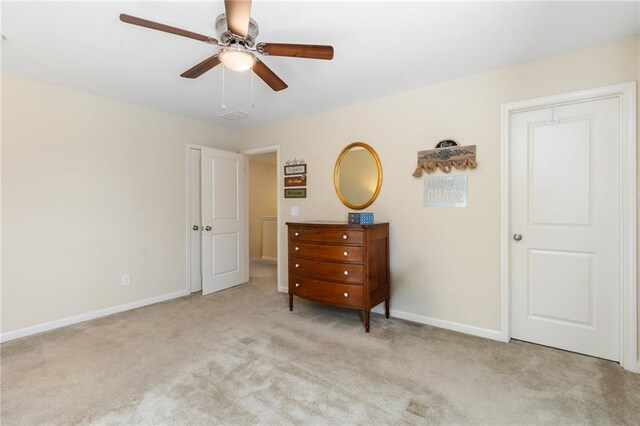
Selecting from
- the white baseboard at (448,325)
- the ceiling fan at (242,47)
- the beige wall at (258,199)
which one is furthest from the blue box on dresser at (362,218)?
the beige wall at (258,199)

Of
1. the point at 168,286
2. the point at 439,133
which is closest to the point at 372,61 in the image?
the point at 439,133

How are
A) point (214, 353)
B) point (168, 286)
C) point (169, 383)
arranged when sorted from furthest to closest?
point (168, 286) → point (214, 353) → point (169, 383)

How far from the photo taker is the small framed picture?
393 cm

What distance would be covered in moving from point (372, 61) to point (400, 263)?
77.7 inches

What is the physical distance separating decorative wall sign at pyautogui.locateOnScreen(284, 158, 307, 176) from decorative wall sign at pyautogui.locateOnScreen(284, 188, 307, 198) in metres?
0.22

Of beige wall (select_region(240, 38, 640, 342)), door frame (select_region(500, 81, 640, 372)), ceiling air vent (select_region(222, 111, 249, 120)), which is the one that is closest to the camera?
door frame (select_region(500, 81, 640, 372))

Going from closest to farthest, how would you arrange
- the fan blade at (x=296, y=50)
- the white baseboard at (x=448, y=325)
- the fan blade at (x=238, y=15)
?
the fan blade at (x=238, y=15), the fan blade at (x=296, y=50), the white baseboard at (x=448, y=325)

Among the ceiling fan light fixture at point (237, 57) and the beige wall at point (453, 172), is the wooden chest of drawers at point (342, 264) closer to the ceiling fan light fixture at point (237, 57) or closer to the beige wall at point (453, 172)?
the beige wall at point (453, 172)

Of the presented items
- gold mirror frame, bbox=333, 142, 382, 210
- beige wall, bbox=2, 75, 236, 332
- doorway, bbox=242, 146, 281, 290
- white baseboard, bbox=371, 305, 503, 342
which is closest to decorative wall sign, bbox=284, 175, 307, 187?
gold mirror frame, bbox=333, 142, 382, 210

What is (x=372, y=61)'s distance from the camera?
2.47 m

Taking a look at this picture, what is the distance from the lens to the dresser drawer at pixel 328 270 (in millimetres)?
2848

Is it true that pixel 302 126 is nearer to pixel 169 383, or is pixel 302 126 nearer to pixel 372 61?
pixel 372 61

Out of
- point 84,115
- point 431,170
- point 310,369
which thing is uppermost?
point 84,115

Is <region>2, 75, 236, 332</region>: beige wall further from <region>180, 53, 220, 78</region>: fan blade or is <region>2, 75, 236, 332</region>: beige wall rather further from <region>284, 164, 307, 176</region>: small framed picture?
<region>180, 53, 220, 78</region>: fan blade
